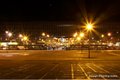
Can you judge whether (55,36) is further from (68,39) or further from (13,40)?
(13,40)

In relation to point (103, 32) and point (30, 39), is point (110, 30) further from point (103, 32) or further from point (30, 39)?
point (30, 39)

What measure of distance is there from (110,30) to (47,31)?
30.6 m

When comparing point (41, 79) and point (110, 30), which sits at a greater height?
point (110, 30)

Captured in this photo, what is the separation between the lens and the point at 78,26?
13438 cm

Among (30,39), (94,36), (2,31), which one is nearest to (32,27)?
(30,39)

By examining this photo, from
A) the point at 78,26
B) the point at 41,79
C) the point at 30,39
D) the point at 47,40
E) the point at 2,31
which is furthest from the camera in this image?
the point at 47,40

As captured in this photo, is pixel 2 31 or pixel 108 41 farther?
pixel 108 41

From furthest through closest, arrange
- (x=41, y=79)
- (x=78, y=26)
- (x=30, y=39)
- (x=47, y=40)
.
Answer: (x=47, y=40) → (x=30, y=39) → (x=78, y=26) → (x=41, y=79)

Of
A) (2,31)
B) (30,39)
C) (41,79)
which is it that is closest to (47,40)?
(30,39)

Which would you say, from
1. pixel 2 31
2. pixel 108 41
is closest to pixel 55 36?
pixel 108 41

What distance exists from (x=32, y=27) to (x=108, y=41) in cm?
3506

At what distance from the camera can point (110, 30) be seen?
464 feet

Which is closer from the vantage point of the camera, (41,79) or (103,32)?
(41,79)

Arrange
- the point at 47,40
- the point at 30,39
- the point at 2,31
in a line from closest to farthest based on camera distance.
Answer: the point at 2,31
the point at 30,39
the point at 47,40
